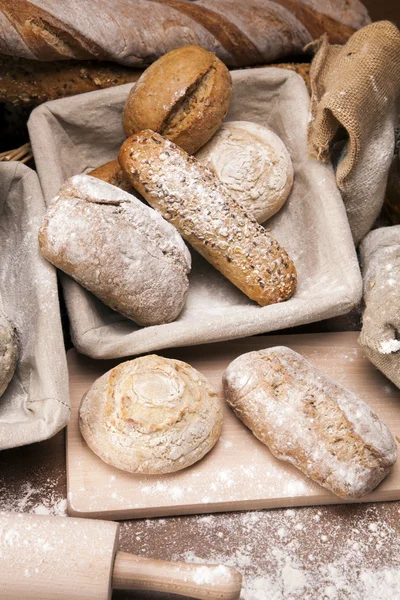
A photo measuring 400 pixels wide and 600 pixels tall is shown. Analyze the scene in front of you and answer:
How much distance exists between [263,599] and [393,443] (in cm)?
40

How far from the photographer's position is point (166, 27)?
1783 mm

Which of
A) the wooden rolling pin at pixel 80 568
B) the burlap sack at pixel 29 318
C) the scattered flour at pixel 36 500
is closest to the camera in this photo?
the wooden rolling pin at pixel 80 568

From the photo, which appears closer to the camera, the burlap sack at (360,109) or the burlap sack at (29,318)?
the burlap sack at (29,318)

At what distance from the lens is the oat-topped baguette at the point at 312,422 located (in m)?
1.41

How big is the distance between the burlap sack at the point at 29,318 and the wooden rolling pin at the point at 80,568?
0.55ft

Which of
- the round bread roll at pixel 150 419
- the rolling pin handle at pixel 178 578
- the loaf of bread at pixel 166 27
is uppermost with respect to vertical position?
the loaf of bread at pixel 166 27

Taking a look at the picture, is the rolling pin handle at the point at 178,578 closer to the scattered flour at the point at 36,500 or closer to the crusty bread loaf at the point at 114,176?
the scattered flour at the point at 36,500

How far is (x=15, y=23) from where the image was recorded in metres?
1.61

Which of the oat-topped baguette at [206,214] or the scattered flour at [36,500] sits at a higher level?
the oat-topped baguette at [206,214]

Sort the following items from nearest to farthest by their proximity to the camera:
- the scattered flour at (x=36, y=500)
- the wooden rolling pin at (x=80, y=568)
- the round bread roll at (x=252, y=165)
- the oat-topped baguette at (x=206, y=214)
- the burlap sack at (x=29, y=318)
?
the wooden rolling pin at (x=80, y=568)
the burlap sack at (x=29, y=318)
the scattered flour at (x=36, y=500)
the oat-topped baguette at (x=206, y=214)
the round bread roll at (x=252, y=165)

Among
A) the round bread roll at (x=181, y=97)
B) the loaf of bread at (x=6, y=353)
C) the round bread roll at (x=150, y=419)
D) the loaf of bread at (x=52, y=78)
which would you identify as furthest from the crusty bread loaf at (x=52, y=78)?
the round bread roll at (x=150, y=419)

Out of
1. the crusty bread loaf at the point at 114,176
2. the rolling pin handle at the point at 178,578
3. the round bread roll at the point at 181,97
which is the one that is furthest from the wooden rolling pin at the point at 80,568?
the round bread roll at the point at 181,97

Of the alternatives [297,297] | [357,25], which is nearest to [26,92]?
[297,297]

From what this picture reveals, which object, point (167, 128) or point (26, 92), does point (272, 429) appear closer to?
point (167, 128)
